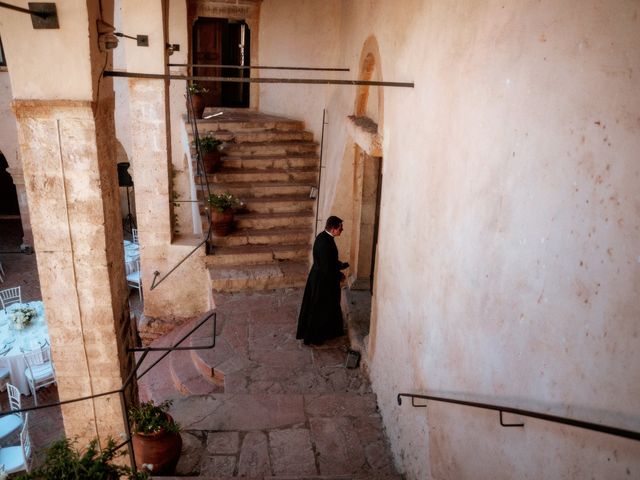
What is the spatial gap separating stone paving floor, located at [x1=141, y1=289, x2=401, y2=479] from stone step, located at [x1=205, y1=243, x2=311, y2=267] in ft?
4.17

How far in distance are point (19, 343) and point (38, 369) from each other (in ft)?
1.60

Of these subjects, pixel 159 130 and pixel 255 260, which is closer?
pixel 159 130

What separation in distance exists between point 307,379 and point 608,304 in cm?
450

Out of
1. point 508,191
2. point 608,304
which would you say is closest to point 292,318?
point 508,191

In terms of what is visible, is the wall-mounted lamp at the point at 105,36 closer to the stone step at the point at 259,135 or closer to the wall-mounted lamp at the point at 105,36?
the wall-mounted lamp at the point at 105,36

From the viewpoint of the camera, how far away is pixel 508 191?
2.71m

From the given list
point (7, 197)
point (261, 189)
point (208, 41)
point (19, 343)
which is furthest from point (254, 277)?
point (7, 197)

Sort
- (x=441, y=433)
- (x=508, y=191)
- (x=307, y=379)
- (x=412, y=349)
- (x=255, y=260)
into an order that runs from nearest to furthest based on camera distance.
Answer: (x=508, y=191) → (x=441, y=433) → (x=412, y=349) → (x=307, y=379) → (x=255, y=260)

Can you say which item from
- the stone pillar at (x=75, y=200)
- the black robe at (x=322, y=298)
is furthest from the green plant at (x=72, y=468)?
the black robe at (x=322, y=298)

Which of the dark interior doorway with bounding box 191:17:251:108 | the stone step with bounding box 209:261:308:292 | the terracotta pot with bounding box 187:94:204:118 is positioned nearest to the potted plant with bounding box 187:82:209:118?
the terracotta pot with bounding box 187:94:204:118

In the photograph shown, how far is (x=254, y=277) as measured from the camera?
8.02 metres

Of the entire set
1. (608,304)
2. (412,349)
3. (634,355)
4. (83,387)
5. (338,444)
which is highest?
(608,304)

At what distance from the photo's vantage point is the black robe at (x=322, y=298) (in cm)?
625

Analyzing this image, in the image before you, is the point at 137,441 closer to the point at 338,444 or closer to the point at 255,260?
the point at 338,444
